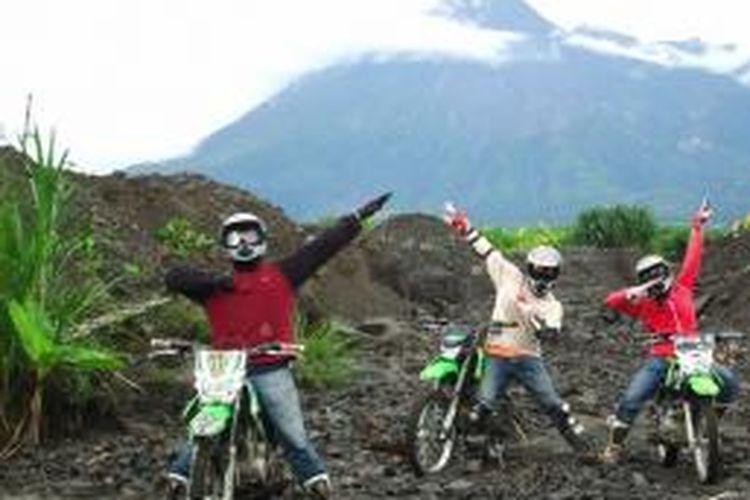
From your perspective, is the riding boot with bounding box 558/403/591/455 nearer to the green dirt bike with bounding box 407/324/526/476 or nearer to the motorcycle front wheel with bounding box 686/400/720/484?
Result: the green dirt bike with bounding box 407/324/526/476

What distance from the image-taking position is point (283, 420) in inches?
462

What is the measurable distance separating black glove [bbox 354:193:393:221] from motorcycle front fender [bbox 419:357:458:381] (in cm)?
245

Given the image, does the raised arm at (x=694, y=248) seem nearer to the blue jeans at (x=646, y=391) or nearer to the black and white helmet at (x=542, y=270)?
the blue jeans at (x=646, y=391)

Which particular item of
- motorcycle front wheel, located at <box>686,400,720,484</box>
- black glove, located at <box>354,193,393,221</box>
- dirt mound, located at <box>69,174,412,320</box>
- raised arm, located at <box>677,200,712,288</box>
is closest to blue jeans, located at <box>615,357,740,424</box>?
motorcycle front wheel, located at <box>686,400,720,484</box>

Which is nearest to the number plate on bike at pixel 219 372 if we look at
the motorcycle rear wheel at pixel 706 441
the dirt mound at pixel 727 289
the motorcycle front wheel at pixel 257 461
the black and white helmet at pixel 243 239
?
the motorcycle front wheel at pixel 257 461

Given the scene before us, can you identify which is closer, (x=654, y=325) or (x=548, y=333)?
(x=548, y=333)

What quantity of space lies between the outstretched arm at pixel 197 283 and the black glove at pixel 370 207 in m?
0.93

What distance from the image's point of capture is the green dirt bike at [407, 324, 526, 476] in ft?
47.2

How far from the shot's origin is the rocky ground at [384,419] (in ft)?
45.5

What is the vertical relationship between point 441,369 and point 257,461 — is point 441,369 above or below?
above

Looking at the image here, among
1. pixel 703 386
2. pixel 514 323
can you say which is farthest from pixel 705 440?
pixel 514 323

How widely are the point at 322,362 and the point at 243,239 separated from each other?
7.88 m

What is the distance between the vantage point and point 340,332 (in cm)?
2359

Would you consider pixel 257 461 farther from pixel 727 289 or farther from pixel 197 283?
pixel 727 289
